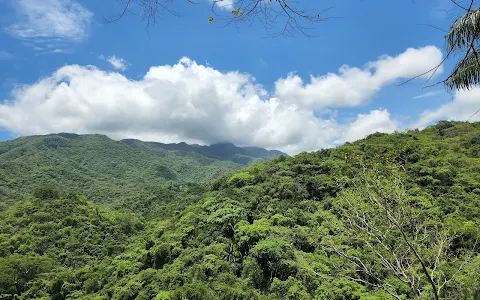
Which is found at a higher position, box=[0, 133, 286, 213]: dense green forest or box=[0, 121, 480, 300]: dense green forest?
box=[0, 133, 286, 213]: dense green forest

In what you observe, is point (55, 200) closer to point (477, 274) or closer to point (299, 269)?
point (299, 269)

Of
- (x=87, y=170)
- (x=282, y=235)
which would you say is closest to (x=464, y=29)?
(x=282, y=235)

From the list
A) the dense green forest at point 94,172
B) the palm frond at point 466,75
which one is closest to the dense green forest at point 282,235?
the palm frond at point 466,75

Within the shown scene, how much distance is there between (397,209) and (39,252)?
44147 millimetres

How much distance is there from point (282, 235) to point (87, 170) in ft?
363

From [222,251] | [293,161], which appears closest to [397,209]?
[222,251]

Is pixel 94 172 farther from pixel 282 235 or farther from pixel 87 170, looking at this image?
pixel 282 235

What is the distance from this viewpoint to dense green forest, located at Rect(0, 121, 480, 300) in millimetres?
6199

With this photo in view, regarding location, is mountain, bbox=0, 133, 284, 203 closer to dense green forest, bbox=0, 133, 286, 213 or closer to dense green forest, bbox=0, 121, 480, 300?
dense green forest, bbox=0, 133, 286, 213

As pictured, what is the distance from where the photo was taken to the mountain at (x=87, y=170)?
75.9 meters

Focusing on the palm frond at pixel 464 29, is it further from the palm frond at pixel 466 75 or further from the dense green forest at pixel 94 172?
the dense green forest at pixel 94 172

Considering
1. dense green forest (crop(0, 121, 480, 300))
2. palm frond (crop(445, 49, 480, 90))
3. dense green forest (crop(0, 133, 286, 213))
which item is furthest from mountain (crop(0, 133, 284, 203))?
palm frond (crop(445, 49, 480, 90))

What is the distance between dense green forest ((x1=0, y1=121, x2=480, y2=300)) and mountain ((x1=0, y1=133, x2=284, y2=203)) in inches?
1006

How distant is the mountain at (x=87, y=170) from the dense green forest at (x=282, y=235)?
25.6 metres
